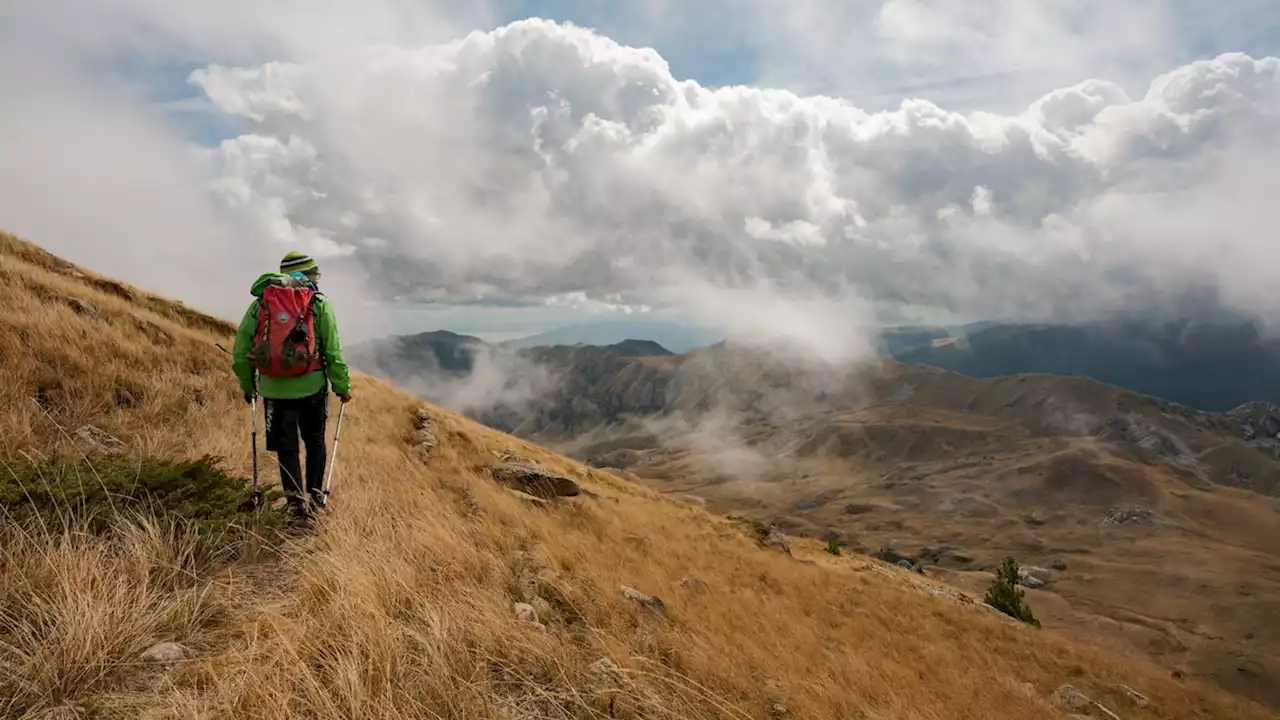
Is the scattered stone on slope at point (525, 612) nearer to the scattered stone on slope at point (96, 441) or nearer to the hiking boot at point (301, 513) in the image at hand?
the hiking boot at point (301, 513)

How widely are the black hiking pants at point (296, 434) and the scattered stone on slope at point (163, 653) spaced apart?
3527 millimetres

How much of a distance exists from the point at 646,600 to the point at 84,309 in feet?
54.2

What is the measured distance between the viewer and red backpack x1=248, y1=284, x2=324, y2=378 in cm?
785

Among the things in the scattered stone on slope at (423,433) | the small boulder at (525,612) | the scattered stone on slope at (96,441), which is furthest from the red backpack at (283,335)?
the scattered stone on slope at (423,433)

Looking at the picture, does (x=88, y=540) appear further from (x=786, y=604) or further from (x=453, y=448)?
(x=786, y=604)

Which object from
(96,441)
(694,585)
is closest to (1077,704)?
(694,585)

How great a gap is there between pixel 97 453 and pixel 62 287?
1397 cm

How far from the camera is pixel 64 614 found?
172 inches

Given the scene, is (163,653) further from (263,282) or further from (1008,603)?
(1008,603)

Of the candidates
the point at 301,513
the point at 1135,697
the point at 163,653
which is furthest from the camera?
the point at 1135,697

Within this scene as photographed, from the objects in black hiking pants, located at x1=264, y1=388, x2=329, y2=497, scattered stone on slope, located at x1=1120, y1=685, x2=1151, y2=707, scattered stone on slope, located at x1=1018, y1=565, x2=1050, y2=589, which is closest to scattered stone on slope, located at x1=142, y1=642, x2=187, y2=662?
black hiking pants, located at x1=264, y1=388, x2=329, y2=497

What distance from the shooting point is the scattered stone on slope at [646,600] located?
880 cm

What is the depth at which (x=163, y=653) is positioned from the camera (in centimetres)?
448

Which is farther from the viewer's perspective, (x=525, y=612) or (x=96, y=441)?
(x=96, y=441)
